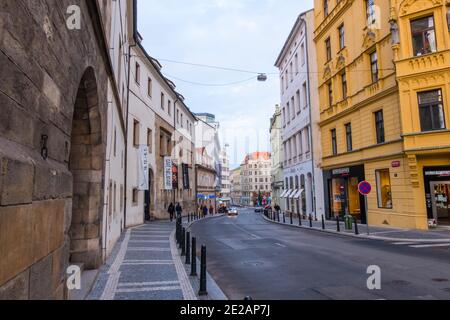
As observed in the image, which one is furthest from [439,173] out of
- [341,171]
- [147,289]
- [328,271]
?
[147,289]

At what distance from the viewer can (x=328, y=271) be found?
8461 millimetres

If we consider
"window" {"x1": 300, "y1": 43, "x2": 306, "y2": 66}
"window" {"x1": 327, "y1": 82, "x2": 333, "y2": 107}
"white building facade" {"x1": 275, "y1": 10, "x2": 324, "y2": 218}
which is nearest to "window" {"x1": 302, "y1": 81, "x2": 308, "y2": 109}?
A: "white building facade" {"x1": 275, "y1": 10, "x2": 324, "y2": 218}

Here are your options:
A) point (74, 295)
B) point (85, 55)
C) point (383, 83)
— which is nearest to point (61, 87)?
point (85, 55)

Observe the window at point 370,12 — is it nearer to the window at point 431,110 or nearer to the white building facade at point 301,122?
the window at point 431,110

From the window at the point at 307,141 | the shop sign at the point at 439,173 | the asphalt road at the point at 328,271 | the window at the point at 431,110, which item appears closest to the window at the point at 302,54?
the window at the point at 307,141

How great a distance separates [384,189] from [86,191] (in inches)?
701

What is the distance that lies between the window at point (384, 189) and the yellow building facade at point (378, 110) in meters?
0.06

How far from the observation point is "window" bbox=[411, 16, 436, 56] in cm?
1755

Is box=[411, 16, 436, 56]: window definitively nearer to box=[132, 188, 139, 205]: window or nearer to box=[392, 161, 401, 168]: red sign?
box=[392, 161, 401, 168]: red sign

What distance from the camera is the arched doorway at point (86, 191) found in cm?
803

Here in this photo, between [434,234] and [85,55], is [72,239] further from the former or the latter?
[434,234]

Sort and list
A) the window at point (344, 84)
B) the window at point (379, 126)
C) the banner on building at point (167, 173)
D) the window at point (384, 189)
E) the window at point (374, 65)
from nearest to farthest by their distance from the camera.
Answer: the window at point (384, 189) < the window at point (379, 126) < the window at point (374, 65) < the window at point (344, 84) < the banner on building at point (167, 173)

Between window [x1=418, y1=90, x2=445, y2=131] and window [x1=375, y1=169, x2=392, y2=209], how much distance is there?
379 centimetres

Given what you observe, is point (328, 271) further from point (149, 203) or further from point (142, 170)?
point (149, 203)
